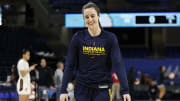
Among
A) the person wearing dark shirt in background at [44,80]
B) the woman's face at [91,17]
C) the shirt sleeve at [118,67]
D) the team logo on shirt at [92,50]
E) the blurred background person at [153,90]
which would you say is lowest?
the blurred background person at [153,90]

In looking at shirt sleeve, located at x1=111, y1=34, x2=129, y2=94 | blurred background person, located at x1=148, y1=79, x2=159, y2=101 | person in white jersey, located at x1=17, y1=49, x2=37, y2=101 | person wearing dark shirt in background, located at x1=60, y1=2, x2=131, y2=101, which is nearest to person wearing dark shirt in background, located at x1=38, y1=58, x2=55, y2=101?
person in white jersey, located at x1=17, y1=49, x2=37, y2=101

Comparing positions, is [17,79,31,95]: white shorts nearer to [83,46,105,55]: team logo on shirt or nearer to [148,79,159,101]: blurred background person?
[83,46,105,55]: team logo on shirt

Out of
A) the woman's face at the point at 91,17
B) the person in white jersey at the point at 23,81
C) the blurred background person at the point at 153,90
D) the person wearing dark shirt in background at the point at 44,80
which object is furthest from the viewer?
the blurred background person at the point at 153,90

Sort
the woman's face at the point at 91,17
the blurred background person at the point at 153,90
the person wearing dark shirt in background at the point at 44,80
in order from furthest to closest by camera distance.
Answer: the blurred background person at the point at 153,90
the person wearing dark shirt in background at the point at 44,80
the woman's face at the point at 91,17

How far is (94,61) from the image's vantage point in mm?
3029

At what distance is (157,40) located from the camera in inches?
846

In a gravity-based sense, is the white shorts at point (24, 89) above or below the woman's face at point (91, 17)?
below

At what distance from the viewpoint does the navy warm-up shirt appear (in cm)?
300

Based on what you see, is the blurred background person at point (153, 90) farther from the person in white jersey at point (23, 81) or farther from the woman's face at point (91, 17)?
the woman's face at point (91, 17)

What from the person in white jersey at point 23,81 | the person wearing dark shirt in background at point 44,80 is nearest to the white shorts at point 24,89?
the person in white jersey at point 23,81

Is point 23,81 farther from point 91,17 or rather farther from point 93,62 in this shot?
point 91,17

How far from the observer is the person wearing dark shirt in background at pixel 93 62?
2973mm

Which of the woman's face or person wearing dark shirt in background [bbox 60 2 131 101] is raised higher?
the woman's face

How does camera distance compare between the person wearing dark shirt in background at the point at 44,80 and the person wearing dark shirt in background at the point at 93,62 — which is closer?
the person wearing dark shirt in background at the point at 93,62
